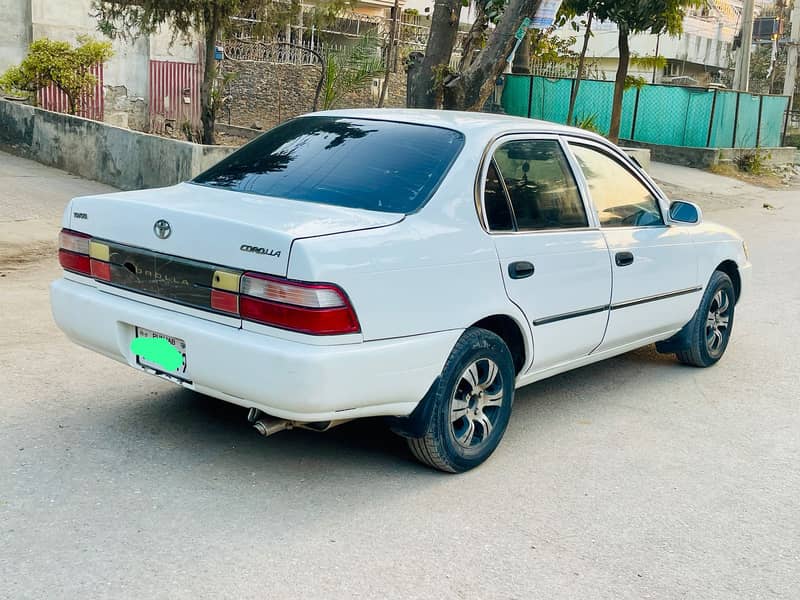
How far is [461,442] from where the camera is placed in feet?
14.8

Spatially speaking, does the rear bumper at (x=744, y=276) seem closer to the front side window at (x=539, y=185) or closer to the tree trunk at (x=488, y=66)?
the front side window at (x=539, y=185)

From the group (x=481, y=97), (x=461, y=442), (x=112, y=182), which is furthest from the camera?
(x=112, y=182)

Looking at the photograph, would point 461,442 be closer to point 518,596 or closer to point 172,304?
point 518,596

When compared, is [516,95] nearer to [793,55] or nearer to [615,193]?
[793,55]

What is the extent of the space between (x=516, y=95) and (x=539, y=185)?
20.2m

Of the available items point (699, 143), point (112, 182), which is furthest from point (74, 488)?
point (699, 143)

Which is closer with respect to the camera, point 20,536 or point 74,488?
point 20,536

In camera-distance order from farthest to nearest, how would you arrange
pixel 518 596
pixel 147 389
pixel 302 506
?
pixel 147 389 < pixel 302 506 < pixel 518 596

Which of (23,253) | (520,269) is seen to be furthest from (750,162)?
(520,269)

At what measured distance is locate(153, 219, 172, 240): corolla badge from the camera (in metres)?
4.18

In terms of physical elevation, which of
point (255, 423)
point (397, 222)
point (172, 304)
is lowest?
point (255, 423)

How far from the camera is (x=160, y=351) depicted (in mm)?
4234

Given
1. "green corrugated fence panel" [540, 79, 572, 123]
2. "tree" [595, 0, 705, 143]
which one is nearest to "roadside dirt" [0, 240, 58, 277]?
"tree" [595, 0, 705, 143]

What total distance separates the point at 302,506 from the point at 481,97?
8298mm
